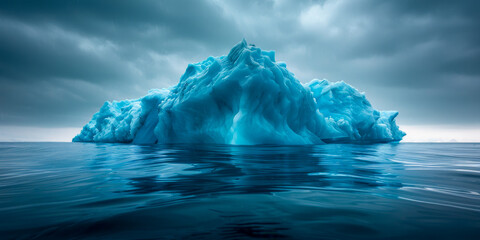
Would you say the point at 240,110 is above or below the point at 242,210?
above

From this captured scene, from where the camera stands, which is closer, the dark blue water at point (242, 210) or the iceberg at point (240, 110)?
the dark blue water at point (242, 210)

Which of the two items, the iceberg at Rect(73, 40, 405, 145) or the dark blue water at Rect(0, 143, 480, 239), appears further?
the iceberg at Rect(73, 40, 405, 145)

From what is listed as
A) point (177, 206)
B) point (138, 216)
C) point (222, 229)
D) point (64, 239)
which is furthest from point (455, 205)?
point (64, 239)

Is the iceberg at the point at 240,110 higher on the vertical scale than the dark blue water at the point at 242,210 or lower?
higher

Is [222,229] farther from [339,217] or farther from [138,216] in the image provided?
[339,217]

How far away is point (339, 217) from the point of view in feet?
4.72

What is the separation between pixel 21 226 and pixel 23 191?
1.39 m

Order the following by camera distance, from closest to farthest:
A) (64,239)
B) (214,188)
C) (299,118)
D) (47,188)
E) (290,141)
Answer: (64,239), (214,188), (47,188), (290,141), (299,118)

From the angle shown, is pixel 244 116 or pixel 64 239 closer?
pixel 64 239

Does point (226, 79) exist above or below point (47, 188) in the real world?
above

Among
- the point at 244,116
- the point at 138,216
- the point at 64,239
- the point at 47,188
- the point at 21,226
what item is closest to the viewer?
the point at 64,239

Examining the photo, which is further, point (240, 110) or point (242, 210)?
point (240, 110)

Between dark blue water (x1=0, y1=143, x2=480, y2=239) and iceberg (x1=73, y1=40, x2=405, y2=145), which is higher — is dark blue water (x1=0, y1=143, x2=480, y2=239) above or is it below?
below

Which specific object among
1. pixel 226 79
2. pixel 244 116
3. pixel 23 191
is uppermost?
pixel 226 79
